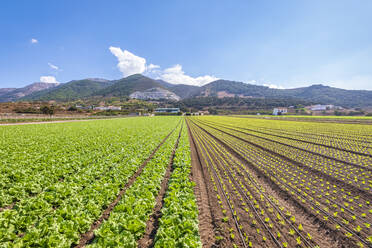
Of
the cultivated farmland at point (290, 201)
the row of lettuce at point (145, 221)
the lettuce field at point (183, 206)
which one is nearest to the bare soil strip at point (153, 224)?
the lettuce field at point (183, 206)

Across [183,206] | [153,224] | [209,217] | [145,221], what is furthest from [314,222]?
[145,221]

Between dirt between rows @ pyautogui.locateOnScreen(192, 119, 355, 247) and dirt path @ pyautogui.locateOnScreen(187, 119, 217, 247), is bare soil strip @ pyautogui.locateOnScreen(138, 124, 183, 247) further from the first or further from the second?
dirt between rows @ pyautogui.locateOnScreen(192, 119, 355, 247)

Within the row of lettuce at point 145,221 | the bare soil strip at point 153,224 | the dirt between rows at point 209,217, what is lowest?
the dirt between rows at point 209,217

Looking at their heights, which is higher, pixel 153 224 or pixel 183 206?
pixel 183 206

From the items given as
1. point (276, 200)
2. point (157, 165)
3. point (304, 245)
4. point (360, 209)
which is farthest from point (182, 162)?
point (360, 209)

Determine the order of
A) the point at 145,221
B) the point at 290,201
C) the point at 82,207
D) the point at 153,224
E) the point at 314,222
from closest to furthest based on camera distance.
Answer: the point at 145,221, the point at 153,224, the point at 82,207, the point at 314,222, the point at 290,201

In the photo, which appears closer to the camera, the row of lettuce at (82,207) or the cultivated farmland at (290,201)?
the row of lettuce at (82,207)

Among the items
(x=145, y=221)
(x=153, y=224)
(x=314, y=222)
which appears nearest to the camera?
(x=145, y=221)

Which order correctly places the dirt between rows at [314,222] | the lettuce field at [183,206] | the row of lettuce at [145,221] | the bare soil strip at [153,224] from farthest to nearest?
1. the dirt between rows at [314,222]
2. the bare soil strip at [153,224]
3. the lettuce field at [183,206]
4. the row of lettuce at [145,221]

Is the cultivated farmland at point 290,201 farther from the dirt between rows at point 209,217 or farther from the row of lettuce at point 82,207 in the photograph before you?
the row of lettuce at point 82,207

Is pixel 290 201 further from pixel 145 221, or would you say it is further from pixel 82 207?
pixel 82 207

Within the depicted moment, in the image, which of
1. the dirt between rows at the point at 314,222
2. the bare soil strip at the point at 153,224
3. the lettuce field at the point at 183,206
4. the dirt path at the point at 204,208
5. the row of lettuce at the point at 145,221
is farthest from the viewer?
the dirt path at the point at 204,208

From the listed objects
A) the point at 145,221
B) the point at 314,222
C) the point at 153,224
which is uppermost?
the point at 145,221

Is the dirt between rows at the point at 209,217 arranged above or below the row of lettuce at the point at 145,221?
below
